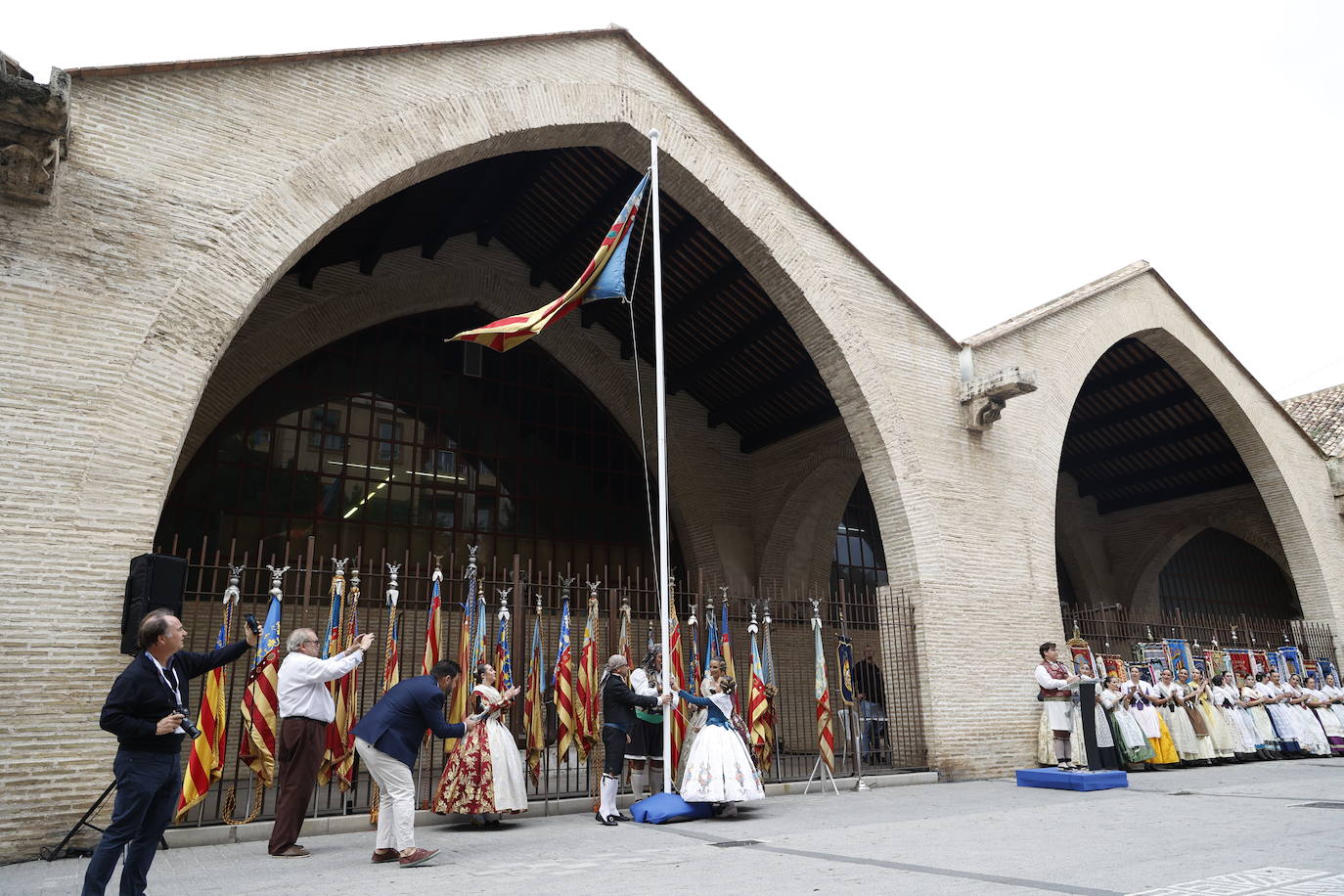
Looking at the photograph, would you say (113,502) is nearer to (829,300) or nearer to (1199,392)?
(829,300)

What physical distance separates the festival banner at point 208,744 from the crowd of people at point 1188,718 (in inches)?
332

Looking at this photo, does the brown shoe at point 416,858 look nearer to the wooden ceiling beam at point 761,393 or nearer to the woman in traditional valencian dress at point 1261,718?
the wooden ceiling beam at point 761,393

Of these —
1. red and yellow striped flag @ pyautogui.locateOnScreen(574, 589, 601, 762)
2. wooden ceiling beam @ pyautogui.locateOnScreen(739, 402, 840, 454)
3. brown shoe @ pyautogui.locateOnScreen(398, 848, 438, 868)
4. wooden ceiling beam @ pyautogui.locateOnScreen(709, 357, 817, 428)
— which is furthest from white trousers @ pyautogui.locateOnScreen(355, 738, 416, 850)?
wooden ceiling beam @ pyautogui.locateOnScreen(739, 402, 840, 454)

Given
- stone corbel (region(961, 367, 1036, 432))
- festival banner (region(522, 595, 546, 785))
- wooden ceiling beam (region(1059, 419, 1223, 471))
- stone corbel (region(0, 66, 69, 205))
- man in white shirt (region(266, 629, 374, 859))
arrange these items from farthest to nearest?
wooden ceiling beam (region(1059, 419, 1223, 471))
stone corbel (region(961, 367, 1036, 432))
festival banner (region(522, 595, 546, 785))
stone corbel (region(0, 66, 69, 205))
man in white shirt (region(266, 629, 374, 859))

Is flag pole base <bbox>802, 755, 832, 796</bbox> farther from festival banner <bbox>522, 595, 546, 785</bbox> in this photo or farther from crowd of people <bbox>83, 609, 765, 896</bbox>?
festival banner <bbox>522, 595, 546, 785</bbox>

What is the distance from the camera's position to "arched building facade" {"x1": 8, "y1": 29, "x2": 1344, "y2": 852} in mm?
7426

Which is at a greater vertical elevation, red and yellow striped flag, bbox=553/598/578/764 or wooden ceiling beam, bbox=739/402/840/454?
wooden ceiling beam, bbox=739/402/840/454

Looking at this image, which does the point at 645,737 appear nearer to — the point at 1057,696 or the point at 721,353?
the point at 1057,696

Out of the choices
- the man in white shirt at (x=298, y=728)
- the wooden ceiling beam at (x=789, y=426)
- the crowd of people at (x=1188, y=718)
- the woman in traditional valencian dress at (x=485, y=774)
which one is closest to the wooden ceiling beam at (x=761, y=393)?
the wooden ceiling beam at (x=789, y=426)

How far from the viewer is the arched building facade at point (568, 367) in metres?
7.43

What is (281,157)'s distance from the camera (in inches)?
353

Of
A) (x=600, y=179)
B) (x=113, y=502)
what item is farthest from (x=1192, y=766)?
(x=113, y=502)

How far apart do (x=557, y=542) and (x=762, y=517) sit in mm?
4234

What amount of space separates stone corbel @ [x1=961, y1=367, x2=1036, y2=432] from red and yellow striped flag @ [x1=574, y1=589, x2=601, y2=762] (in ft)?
22.5
